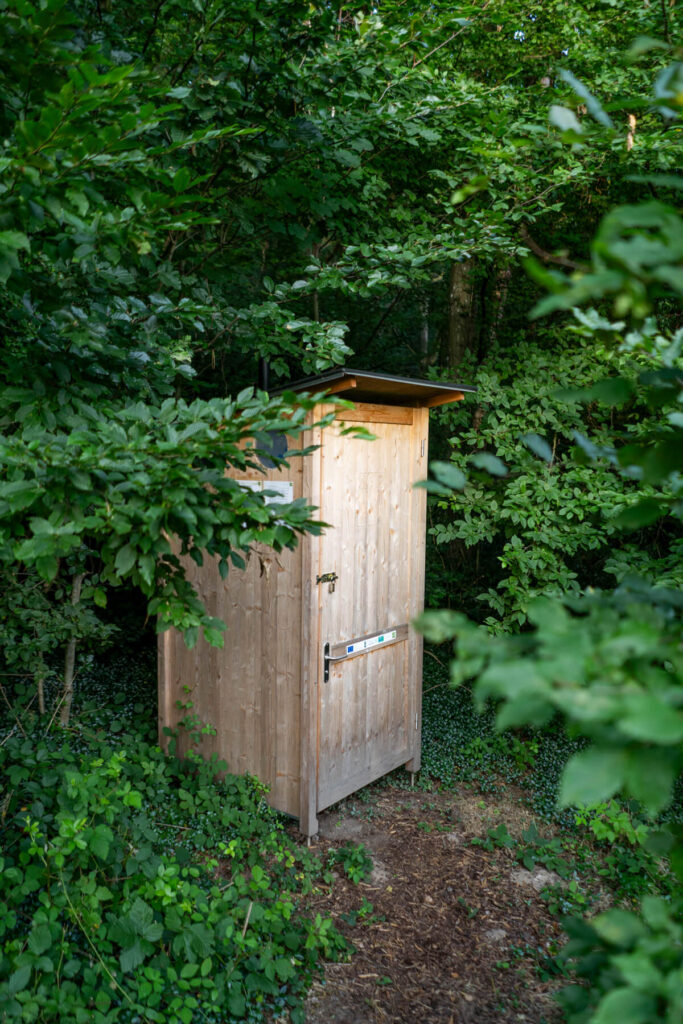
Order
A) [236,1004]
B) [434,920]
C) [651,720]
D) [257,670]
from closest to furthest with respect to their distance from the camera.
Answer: [651,720], [236,1004], [434,920], [257,670]

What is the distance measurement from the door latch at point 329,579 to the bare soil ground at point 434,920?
1.39 meters

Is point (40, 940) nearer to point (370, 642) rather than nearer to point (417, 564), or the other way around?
point (370, 642)

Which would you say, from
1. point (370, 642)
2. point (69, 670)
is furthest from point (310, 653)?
point (69, 670)

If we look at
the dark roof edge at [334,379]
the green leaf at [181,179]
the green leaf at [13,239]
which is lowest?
the dark roof edge at [334,379]

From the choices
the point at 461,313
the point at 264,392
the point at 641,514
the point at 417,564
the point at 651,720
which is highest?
the point at 461,313

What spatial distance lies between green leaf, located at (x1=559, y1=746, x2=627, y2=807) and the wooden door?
292 centimetres

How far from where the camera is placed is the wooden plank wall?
359 cm

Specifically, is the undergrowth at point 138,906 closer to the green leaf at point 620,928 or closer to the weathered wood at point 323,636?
the weathered wood at point 323,636

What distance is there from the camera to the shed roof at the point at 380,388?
3.20 meters

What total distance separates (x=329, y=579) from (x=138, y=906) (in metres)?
1.71

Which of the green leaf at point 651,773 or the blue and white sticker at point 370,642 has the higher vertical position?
the green leaf at point 651,773

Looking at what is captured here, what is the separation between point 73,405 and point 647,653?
2.07 m

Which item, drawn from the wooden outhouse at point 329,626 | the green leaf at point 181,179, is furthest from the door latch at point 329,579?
the green leaf at point 181,179

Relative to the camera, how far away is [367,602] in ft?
12.7
